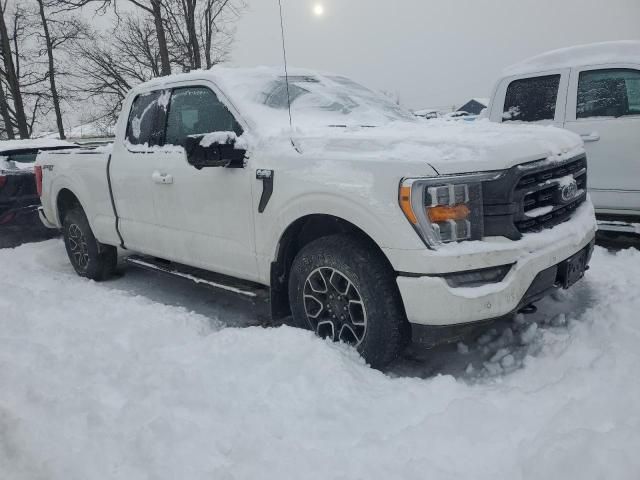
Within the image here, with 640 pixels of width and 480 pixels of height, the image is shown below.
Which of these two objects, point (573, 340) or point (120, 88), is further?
point (120, 88)

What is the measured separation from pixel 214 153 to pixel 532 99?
4.08 m

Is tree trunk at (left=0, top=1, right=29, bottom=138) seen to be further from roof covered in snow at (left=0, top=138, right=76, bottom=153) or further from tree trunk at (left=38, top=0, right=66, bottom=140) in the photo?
roof covered in snow at (left=0, top=138, right=76, bottom=153)

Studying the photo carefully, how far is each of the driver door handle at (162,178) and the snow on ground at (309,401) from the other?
3.35ft

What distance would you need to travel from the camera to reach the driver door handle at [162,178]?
379 centimetres

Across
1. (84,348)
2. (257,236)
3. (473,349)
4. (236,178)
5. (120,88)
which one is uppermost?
(120,88)

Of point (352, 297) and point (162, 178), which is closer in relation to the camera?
point (352, 297)

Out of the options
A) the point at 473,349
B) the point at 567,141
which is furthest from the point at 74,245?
the point at 567,141

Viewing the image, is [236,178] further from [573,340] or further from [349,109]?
[573,340]

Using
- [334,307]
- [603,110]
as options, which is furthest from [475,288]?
[603,110]

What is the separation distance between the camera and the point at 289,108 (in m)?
3.51

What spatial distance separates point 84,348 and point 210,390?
1.04 meters

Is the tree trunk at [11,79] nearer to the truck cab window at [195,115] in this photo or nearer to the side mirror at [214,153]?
the truck cab window at [195,115]

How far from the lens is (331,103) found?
3.82 metres

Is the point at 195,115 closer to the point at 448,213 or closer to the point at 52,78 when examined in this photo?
the point at 448,213
